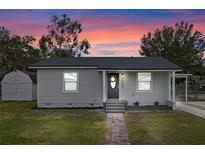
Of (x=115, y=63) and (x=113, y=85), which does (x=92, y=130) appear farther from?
(x=115, y=63)

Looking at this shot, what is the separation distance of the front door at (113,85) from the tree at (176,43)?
27506mm

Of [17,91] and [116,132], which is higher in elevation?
[17,91]

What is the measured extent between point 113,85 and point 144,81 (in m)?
2.04

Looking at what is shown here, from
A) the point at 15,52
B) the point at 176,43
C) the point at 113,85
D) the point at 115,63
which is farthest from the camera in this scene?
the point at 176,43

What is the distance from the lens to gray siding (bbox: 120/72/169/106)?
21.5 meters

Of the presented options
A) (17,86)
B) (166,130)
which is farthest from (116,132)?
(17,86)

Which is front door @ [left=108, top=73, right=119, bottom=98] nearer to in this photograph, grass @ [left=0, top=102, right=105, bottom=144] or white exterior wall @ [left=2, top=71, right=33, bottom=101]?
grass @ [left=0, top=102, right=105, bottom=144]

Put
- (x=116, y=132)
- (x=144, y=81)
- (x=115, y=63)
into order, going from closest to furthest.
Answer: (x=116, y=132) < (x=144, y=81) < (x=115, y=63)

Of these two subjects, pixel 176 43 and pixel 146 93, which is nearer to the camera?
pixel 146 93

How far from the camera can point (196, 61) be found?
4925 cm

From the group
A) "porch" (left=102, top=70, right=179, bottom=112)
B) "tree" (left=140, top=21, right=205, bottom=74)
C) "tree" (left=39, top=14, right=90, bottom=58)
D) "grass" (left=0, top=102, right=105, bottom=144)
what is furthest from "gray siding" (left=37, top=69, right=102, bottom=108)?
"tree" (left=140, top=21, right=205, bottom=74)

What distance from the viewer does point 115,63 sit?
2270 centimetres

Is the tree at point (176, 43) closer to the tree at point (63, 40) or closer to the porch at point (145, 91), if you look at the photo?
the tree at point (63, 40)

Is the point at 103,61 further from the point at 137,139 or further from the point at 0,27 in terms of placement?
the point at 0,27
